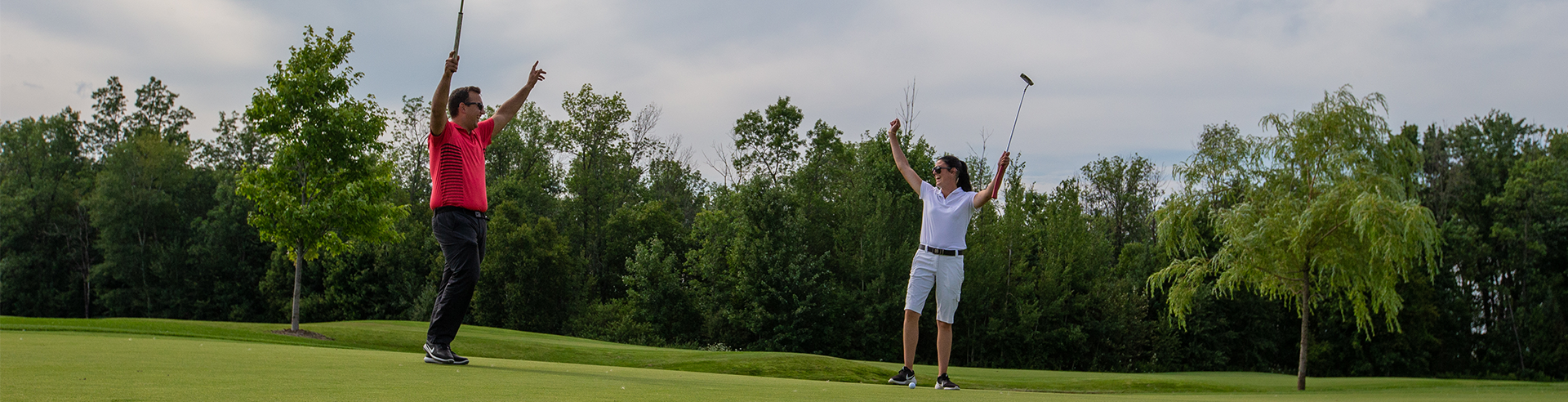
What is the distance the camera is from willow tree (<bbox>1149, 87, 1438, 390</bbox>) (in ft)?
52.5

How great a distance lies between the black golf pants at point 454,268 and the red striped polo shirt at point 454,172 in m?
0.09

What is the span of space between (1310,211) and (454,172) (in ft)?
51.0

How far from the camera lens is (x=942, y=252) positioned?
7492mm

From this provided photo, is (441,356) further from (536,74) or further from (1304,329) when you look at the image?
(1304,329)

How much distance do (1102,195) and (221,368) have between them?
53.2 m

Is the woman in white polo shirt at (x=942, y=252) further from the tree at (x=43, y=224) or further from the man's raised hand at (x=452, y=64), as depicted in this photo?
the tree at (x=43, y=224)

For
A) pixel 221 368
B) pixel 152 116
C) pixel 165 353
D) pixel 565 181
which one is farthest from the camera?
pixel 152 116

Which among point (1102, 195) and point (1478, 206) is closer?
point (1478, 206)

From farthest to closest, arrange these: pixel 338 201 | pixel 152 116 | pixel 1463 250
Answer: pixel 152 116
pixel 1463 250
pixel 338 201

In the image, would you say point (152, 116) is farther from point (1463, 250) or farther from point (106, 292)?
point (1463, 250)

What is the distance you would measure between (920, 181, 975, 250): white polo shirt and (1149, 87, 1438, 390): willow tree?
11585mm

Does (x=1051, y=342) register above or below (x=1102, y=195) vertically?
below

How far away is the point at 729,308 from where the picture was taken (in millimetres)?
35750

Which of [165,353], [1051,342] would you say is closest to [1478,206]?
[1051,342]
